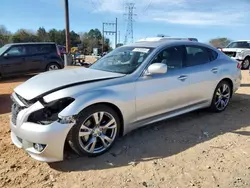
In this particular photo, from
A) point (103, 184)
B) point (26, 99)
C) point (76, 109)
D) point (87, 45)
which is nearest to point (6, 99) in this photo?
point (26, 99)

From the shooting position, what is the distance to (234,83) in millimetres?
5668

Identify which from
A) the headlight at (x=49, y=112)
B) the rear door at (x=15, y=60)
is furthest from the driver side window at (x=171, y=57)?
the rear door at (x=15, y=60)

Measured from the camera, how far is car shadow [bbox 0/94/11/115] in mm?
5817

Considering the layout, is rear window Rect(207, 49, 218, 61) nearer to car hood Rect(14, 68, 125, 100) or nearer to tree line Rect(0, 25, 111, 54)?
car hood Rect(14, 68, 125, 100)

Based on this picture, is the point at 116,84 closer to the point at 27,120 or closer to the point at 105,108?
the point at 105,108

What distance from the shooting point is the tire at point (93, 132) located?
3.29 metres

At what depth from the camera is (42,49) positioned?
473 inches

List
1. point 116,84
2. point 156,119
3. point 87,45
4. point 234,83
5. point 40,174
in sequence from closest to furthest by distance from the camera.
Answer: point 40,174 < point 116,84 < point 156,119 < point 234,83 < point 87,45

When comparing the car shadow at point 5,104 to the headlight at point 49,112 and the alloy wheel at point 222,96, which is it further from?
the alloy wheel at point 222,96

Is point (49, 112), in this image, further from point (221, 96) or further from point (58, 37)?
point (58, 37)

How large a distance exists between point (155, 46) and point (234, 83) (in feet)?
7.69

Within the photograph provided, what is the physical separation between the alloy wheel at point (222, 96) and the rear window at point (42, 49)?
→ 29.6 ft

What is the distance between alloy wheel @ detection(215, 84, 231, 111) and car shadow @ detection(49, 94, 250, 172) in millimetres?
167

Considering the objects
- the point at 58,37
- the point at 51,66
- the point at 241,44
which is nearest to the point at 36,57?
the point at 51,66
